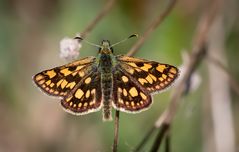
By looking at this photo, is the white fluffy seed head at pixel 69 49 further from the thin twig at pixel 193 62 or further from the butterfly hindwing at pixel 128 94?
the thin twig at pixel 193 62

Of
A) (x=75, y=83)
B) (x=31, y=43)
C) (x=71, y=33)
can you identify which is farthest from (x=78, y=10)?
(x=75, y=83)

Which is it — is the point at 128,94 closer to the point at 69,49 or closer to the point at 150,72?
the point at 150,72

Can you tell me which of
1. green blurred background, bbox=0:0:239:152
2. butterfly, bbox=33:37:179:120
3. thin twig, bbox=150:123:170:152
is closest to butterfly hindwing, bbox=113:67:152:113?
butterfly, bbox=33:37:179:120

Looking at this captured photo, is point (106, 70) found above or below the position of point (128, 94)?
above

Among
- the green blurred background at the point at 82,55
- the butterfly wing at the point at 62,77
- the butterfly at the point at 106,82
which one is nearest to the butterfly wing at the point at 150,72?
the butterfly at the point at 106,82

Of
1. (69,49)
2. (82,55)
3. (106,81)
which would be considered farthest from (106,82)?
(82,55)
